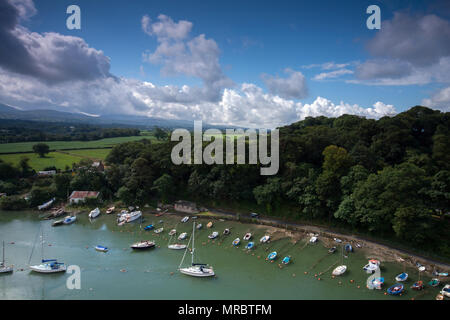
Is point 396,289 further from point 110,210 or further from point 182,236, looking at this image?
point 110,210

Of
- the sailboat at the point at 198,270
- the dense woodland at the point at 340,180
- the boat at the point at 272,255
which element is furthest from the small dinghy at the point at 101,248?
the boat at the point at 272,255

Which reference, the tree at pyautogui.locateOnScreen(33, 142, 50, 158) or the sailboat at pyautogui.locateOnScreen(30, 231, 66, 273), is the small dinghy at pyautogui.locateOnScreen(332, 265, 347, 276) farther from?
the tree at pyautogui.locateOnScreen(33, 142, 50, 158)

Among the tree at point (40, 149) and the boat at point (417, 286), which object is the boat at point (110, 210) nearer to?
the boat at point (417, 286)

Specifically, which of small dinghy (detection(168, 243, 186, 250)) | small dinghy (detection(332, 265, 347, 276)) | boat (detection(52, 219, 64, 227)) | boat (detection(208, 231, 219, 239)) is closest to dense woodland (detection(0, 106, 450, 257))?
small dinghy (detection(332, 265, 347, 276))

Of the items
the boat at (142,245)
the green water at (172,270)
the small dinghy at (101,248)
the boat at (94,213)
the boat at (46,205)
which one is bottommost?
the green water at (172,270)

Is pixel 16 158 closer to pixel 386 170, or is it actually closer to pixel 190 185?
pixel 190 185

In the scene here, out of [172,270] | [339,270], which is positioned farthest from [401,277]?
[172,270]

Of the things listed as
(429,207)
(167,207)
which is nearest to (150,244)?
(167,207)
